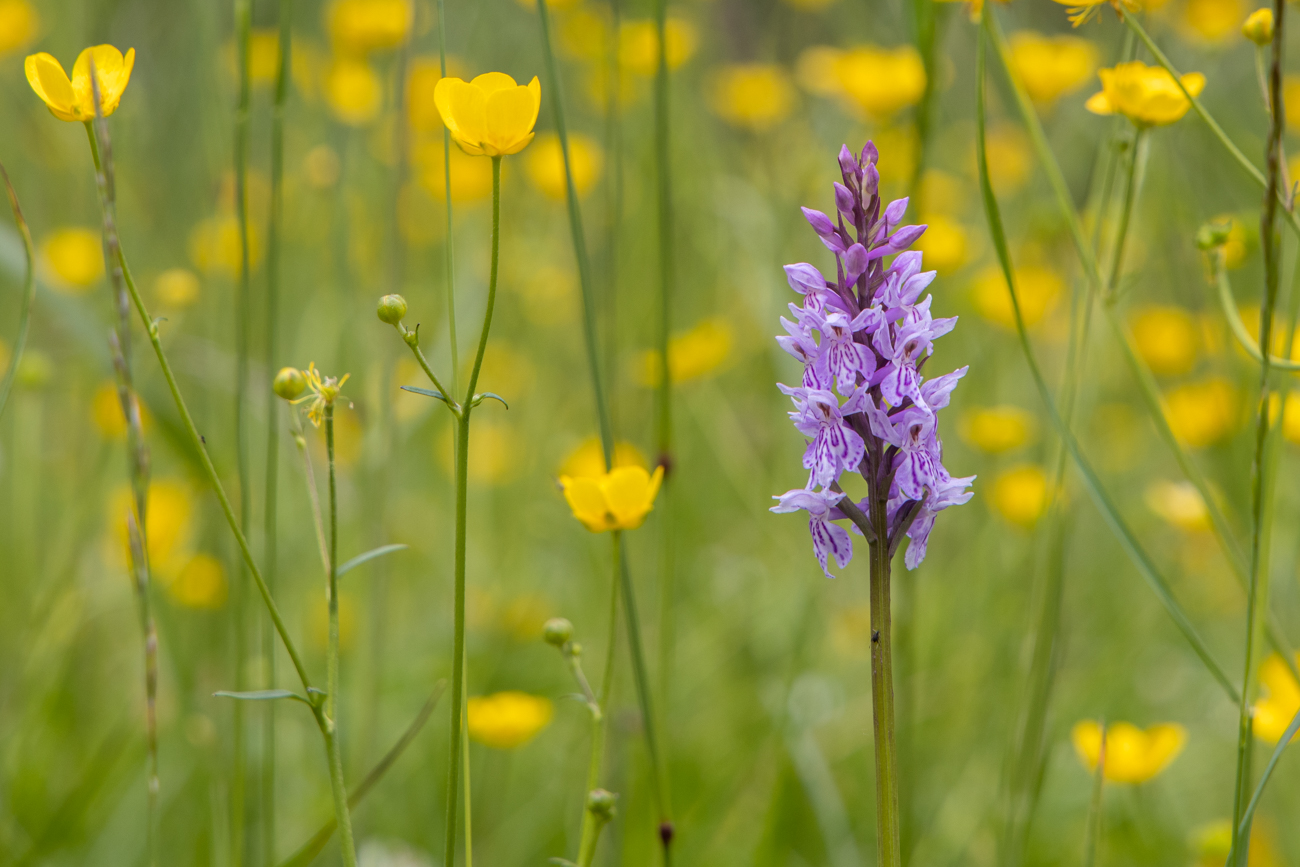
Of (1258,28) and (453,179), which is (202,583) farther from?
(1258,28)

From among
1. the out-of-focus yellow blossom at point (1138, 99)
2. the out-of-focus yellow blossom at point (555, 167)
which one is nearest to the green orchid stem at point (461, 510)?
the out-of-focus yellow blossom at point (1138, 99)

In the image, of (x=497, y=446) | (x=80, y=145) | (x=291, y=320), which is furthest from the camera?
(x=291, y=320)

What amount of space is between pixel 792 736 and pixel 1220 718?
1.20 meters

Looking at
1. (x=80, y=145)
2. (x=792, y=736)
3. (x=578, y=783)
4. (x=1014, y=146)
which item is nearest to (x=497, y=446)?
(x=578, y=783)

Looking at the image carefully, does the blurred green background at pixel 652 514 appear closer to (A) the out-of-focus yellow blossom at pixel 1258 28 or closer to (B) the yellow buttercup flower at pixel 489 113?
(A) the out-of-focus yellow blossom at pixel 1258 28

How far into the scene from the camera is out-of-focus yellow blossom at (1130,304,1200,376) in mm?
2570

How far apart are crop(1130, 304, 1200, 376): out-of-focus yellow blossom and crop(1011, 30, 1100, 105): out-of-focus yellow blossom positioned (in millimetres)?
760

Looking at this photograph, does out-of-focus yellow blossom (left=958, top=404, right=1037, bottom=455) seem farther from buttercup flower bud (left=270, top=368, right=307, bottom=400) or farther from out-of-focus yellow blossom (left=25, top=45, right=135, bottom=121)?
out-of-focus yellow blossom (left=25, top=45, right=135, bottom=121)

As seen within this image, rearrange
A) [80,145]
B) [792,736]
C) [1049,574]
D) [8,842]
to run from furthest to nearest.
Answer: [80,145] < [792,736] < [8,842] < [1049,574]

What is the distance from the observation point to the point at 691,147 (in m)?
3.48

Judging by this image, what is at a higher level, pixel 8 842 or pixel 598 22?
pixel 598 22

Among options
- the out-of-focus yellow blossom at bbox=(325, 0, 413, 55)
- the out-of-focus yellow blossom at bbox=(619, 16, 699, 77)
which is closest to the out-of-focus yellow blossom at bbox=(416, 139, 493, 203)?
the out-of-focus yellow blossom at bbox=(325, 0, 413, 55)

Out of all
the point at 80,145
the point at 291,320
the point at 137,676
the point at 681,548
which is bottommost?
the point at 137,676

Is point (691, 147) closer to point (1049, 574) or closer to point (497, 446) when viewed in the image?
point (497, 446)
